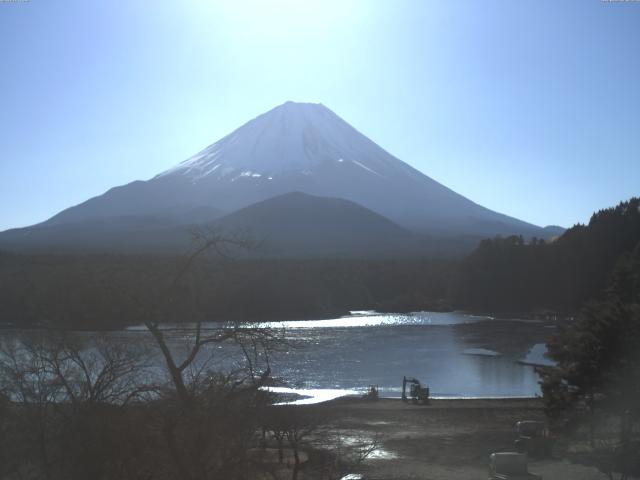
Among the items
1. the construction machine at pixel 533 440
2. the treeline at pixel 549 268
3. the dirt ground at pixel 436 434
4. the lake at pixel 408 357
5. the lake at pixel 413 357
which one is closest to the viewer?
the dirt ground at pixel 436 434

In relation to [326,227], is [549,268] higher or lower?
lower

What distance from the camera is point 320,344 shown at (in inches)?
1019

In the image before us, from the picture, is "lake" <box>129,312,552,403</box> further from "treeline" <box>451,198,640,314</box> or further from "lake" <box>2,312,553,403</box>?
"treeline" <box>451,198,640,314</box>

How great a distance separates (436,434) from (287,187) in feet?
264

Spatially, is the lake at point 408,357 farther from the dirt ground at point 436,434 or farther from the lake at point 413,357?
the dirt ground at point 436,434

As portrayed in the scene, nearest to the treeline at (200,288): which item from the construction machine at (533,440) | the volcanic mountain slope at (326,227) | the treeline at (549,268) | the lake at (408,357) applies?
the lake at (408,357)

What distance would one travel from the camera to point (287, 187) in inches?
3644

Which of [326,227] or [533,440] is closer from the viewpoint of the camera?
[533,440]

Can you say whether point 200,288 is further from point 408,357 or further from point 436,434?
point 408,357

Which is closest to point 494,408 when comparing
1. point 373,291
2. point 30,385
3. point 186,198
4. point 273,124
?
point 30,385

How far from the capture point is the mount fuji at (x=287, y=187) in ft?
284

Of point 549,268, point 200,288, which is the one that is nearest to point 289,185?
point 549,268

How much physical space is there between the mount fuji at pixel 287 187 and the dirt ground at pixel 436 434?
62.7 meters

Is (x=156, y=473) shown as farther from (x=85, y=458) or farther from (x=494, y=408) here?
(x=494, y=408)
